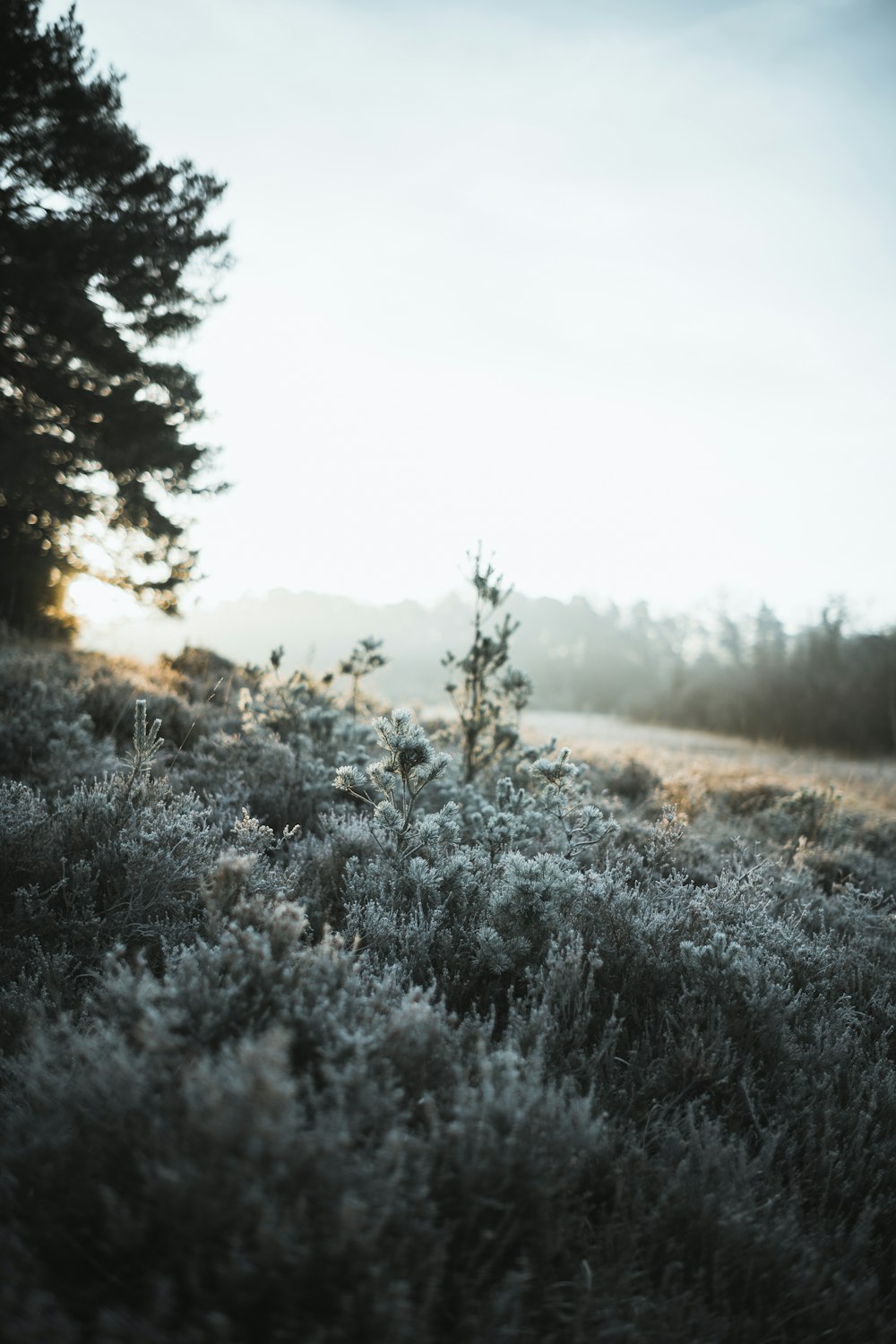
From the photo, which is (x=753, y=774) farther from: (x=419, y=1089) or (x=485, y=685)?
(x=419, y=1089)

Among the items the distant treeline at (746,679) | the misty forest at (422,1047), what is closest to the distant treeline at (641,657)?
the distant treeline at (746,679)

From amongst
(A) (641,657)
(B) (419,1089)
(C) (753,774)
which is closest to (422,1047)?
(B) (419,1089)

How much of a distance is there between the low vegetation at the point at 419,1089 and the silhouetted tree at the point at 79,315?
31.5ft

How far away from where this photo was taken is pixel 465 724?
6.16 metres

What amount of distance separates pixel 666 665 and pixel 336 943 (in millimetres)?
42066

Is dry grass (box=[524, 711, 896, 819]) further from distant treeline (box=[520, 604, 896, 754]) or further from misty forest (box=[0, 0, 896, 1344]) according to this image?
distant treeline (box=[520, 604, 896, 754])

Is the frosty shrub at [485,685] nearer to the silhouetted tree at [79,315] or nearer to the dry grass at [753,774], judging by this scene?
the dry grass at [753,774]

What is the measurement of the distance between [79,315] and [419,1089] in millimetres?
12410

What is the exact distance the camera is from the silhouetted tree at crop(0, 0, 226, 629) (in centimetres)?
999

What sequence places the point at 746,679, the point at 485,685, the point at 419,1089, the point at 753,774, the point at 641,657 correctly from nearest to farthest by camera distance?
the point at 419,1089, the point at 485,685, the point at 753,774, the point at 746,679, the point at 641,657

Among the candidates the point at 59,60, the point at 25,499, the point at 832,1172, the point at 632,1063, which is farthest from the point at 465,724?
the point at 59,60

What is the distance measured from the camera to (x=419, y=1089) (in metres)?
A: 1.76

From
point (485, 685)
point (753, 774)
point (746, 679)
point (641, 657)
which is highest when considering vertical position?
point (641, 657)

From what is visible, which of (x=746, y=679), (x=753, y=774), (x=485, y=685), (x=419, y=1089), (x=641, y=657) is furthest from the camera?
(x=641, y=657)
